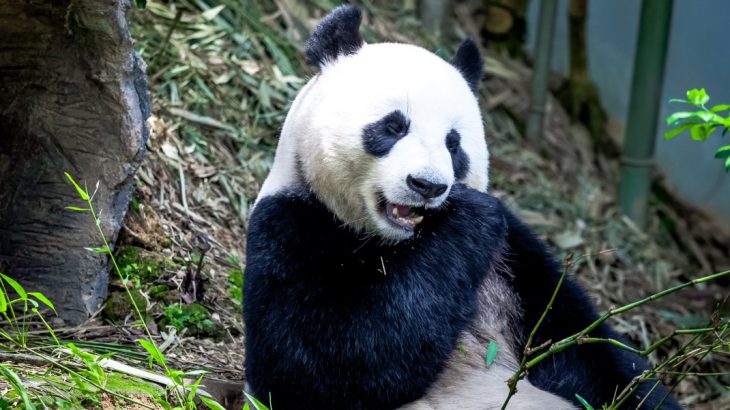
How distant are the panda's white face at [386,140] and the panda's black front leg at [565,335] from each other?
399 mm

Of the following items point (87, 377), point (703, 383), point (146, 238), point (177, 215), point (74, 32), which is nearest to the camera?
point (87, 377)

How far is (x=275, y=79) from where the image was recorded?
20.1ft

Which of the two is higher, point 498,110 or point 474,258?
point 474,258

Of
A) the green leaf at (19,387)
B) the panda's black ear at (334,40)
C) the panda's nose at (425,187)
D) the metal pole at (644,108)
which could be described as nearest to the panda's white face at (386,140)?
the panda's nose at (425,187)

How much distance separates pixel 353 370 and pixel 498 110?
200 inches

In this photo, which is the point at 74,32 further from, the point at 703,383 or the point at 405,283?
the point at 703,383

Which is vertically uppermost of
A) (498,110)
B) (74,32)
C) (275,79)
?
(74,32)

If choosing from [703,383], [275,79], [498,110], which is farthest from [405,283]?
[498,110]

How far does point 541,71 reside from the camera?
791cm

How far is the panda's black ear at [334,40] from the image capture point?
11.6 feet

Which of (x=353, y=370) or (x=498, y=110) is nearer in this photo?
(x=353, y=370)

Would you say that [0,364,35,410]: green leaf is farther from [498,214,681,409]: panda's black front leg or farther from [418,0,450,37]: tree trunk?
[418,0,450,37]: tree trunk

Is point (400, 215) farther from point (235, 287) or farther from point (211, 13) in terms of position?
point (211, 13)

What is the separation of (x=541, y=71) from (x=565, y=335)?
4837mm
